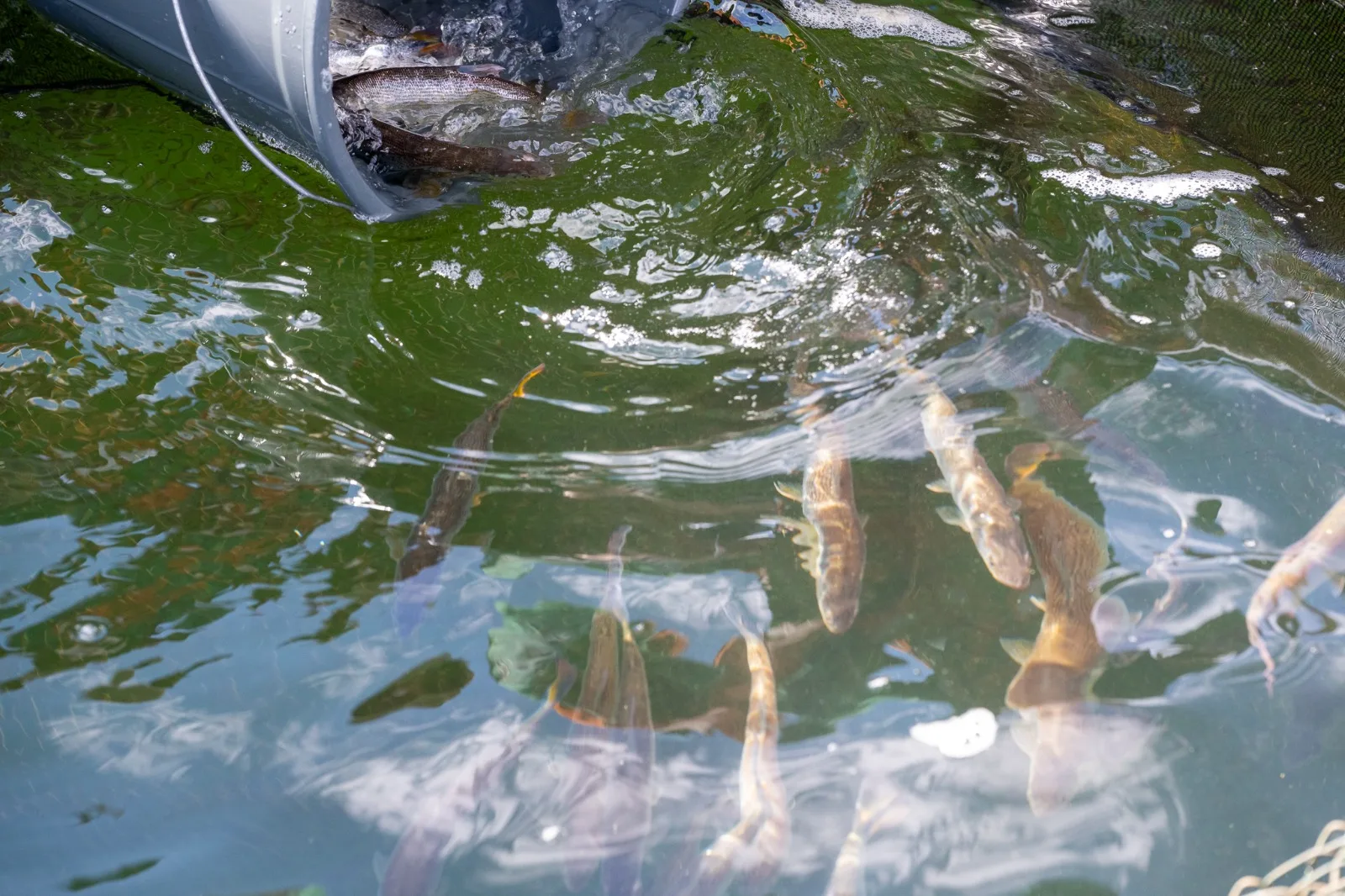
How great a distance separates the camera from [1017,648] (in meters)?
2.38

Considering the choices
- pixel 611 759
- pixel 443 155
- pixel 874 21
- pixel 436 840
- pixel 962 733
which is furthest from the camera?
pixel 874 21

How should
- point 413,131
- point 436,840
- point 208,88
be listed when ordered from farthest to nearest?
1. point 413,131
2. point 208,88
3. point 436,840

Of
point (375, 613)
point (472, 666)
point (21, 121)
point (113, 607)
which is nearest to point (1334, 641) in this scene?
point (472, 666)

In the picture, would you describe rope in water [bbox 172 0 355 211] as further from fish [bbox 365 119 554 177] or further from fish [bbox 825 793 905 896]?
fish [bbox 825 793 905 896]

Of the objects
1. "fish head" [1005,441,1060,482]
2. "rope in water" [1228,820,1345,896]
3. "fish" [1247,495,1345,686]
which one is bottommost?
"rope in water" [1228,820,1345,896]

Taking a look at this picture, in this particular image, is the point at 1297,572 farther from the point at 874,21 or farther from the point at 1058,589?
the point at 874,21

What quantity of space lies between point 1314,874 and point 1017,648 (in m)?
0.77

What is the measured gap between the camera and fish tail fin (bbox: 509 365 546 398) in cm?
276

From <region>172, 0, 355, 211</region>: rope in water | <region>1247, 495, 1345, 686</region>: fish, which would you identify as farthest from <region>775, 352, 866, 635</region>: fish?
<region>172, 0, 355, 211</region>: rope in water

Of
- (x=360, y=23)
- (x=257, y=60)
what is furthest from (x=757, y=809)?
(x=360, y=23)

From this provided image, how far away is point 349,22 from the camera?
3.71m

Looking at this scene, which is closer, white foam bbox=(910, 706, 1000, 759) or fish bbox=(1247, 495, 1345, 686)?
white foam bbox=(910, 706, 1000, 759)

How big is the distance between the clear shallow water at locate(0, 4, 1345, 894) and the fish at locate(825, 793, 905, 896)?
0.13ft

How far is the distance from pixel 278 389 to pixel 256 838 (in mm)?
1258
